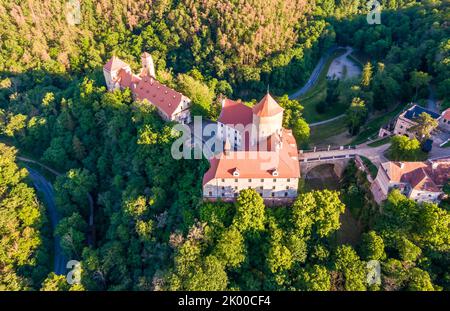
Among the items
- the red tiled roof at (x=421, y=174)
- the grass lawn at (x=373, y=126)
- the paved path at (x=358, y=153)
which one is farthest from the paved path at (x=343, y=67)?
the red tiled roof at (x=421, y=174)

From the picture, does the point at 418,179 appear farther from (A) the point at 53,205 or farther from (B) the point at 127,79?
(A) the point at 53,205

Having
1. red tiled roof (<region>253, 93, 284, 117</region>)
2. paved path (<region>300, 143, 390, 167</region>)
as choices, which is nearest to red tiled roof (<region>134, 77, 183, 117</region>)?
red tiled roof (<region>253, 93, 284, 117</region>)

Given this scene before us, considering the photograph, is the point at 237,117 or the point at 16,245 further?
the point at 16,245

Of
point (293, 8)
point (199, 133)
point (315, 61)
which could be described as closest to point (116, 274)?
point (199, 133)

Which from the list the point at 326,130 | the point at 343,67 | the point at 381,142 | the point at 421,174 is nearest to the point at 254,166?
the point at 421,174

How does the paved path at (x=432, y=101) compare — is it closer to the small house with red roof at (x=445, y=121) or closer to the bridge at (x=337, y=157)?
the small house with red roof at (x=445, y=121)

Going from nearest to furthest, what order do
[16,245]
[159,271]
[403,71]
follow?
[159,271] → [16,245] → [403,71]

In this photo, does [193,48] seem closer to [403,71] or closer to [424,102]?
[403,71]

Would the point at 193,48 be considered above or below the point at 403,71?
above

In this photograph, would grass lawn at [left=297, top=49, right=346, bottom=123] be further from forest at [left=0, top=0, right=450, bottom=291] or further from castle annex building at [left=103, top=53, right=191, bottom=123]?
castle annex building at [left=103, top=53, right=191, bottom=123]
